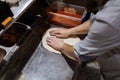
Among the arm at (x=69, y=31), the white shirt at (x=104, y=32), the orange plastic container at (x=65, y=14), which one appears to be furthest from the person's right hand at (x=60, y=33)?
the white shirt at (x=104, y=32)

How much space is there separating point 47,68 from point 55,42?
19 cm

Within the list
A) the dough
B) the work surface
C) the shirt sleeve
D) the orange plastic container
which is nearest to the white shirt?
the shirt sleeve

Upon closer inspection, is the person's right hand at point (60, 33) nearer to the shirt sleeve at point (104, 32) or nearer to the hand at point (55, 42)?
the hand at point (55, 42)

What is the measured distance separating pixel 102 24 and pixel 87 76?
1.34 feet

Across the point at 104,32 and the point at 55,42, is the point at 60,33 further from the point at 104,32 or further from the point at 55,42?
the point at 104,32

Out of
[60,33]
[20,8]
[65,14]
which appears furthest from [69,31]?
[20,8]

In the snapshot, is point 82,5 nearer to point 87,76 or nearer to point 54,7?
point 54,7

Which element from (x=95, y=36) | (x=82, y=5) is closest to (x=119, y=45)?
(x=95, y=36)

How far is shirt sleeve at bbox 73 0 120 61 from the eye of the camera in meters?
0.68

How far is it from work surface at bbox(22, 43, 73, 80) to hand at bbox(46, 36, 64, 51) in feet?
0.15

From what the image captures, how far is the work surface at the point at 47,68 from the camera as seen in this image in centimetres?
98

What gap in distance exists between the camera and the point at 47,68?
A: 102cm

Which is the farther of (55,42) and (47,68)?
(55,42)

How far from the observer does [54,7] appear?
1.43 m
